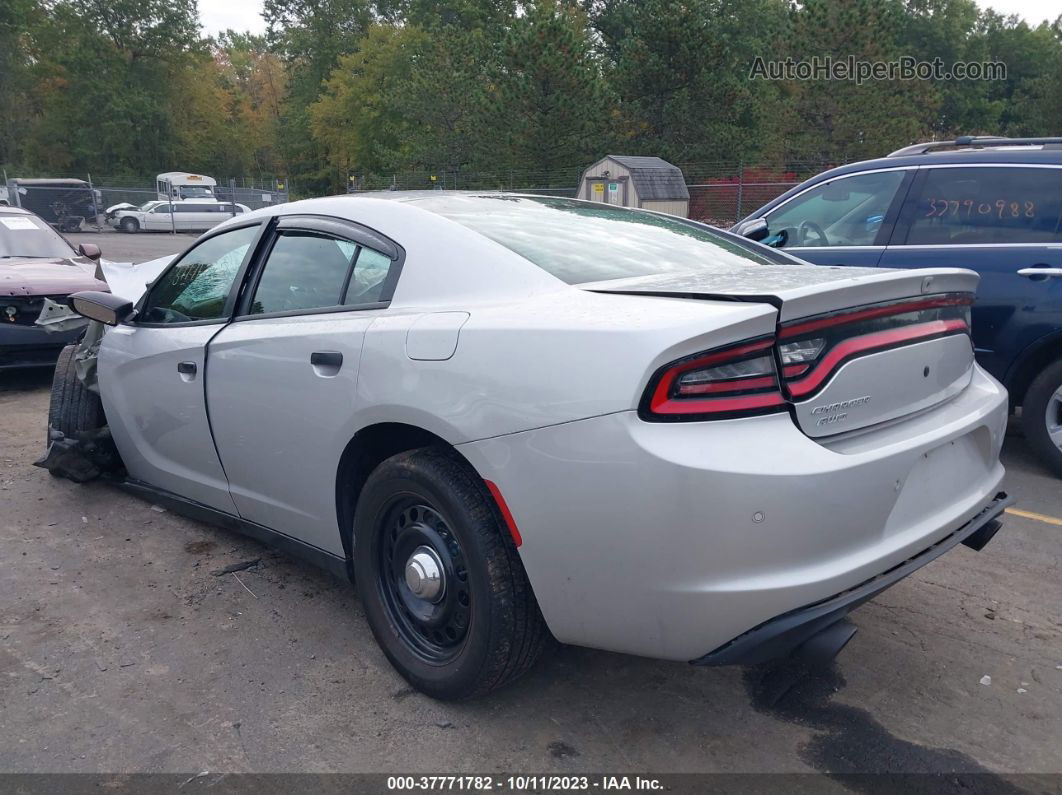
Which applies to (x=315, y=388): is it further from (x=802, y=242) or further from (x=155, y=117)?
(x=155, y=117)

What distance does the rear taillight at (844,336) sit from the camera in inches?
88.5

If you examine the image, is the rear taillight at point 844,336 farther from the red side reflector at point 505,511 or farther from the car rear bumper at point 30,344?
the car rear bumper at point 30,344

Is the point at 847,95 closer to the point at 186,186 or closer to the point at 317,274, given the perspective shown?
the point at 317,274

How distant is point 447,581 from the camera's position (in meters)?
2.66

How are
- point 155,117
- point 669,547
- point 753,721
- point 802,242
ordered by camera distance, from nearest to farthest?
point 669,547
point 753,721
point 802,242
point 155,117

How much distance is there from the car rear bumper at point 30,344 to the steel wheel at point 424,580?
5173 mm

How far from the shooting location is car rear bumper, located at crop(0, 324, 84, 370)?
684cm

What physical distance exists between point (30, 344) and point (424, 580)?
565 centimetres

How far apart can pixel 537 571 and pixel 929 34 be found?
6357 centimetres

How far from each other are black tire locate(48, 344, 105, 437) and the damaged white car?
1.44m

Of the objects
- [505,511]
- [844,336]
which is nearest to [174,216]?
[505,511]

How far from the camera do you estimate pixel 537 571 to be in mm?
2365

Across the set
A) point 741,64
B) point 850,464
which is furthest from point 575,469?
point 741,64

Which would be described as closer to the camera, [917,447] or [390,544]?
[917,447]
